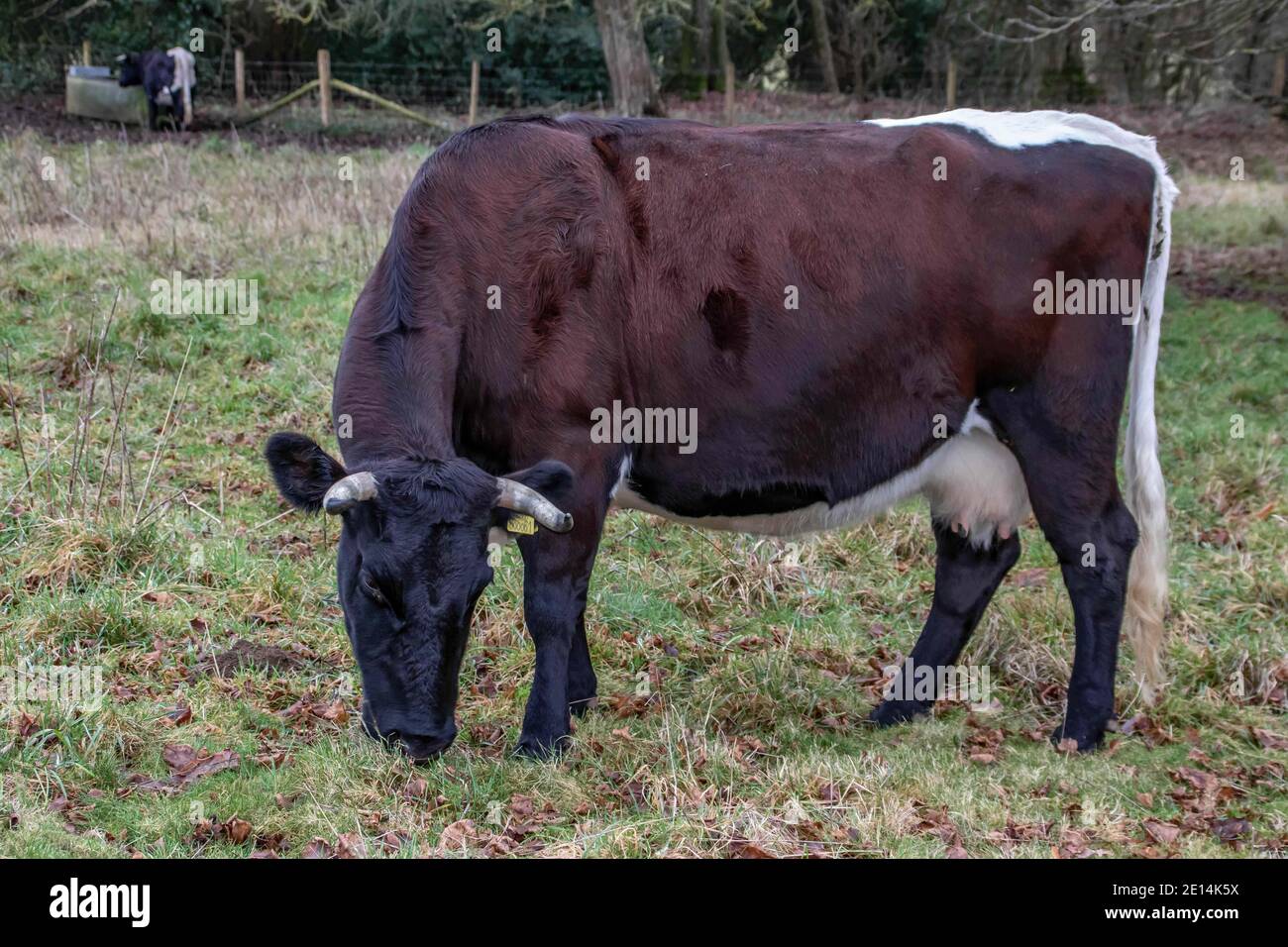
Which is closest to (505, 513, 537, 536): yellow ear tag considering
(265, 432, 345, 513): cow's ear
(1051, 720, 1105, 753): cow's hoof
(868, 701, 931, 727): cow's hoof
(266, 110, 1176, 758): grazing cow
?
(266, 110, 1176, 758): grazing cow

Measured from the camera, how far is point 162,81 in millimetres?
22750

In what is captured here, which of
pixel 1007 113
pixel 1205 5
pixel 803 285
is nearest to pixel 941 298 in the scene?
pixel 803 285

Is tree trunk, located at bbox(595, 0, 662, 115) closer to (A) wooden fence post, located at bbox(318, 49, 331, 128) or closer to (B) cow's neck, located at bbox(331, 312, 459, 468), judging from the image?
(A) wooden fence post, located at bbox(318, 49, 331, 128)

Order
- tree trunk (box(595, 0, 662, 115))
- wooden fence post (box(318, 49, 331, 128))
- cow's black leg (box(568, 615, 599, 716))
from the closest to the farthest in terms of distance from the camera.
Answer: cow's black leg (box(568, 615, 599, 716)), tree trunk (box(595, 0, 662, 115)), wooden fence post (box(318, 49, 331, 128))

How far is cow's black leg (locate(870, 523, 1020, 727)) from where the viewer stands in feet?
21.1

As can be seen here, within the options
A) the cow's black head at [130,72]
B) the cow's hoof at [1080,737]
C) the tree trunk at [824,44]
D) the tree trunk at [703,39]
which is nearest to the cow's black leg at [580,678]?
the cow's hoof at [1080,737]

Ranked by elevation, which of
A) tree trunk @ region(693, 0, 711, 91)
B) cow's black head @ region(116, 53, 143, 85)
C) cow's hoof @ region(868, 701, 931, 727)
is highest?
tree trunk @ region(693, 0, 711, 91)

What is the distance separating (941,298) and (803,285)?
1.96ft

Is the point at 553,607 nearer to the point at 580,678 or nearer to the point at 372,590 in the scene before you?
the point at 580,678

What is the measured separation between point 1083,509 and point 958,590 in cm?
81

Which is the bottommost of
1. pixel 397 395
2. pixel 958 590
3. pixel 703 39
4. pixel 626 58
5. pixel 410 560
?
pixel 958 590

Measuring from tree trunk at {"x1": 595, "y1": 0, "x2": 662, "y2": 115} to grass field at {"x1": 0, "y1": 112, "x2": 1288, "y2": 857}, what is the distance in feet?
37.4

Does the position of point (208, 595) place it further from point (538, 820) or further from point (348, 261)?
point (348, 261)

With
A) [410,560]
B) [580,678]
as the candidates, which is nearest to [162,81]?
[580,678]
